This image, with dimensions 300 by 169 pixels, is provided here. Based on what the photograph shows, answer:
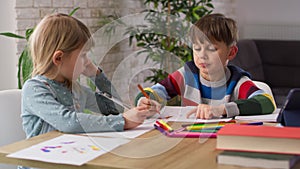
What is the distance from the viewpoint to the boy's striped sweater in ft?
6.62

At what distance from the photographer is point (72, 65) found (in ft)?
5.90

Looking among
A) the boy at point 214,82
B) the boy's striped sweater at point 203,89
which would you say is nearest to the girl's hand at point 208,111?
the boy at point 214,82

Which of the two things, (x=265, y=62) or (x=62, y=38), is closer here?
(x=62, y=38)

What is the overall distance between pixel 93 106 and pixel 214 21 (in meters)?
0.53

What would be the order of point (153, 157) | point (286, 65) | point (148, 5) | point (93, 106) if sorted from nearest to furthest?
point (153, 157), point (93, 106), point (148, 5), point (286, 65)

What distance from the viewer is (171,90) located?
2109 millimetres

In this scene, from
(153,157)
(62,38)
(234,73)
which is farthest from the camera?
(234,73)

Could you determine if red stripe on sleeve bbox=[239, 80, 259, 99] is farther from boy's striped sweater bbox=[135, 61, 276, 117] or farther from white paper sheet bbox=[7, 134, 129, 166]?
white paper sheet bbox=[7, 134, 129, 166]

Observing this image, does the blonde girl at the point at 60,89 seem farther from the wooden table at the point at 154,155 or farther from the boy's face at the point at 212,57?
the boy's face at the point at 212,57

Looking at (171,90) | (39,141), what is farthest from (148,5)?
(39,141)

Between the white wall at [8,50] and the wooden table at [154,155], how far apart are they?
1.71 meters

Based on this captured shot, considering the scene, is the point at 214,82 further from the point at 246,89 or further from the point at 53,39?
the point at 53,39

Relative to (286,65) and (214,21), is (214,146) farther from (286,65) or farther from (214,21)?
(286,65)

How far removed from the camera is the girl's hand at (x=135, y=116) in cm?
168
